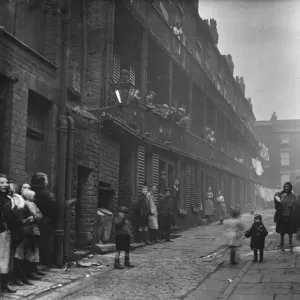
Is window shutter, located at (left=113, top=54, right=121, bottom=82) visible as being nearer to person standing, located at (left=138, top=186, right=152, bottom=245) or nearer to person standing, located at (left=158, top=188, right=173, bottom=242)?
person standing, located at (left=138, top=186, right=152, bottom=245)

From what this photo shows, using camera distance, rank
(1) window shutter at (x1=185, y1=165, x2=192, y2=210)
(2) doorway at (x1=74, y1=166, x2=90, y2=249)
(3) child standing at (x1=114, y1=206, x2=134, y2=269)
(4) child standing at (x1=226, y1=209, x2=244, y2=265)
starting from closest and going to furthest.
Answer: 1. (3) child standing at (x1=114, y1=206, x2=134, y2=269)
2. (4) child standing at (x1=226, y1=209, x2=244, y2=265)
3. (2) doorway at (x1=74, y1=166, x2=90, y2=249)
4. (1) window shutter at (x1=185, y1=165, x2=192, y2=210)

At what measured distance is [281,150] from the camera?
61.1m

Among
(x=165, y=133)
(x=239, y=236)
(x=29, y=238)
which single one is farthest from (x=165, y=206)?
(x=29, y=238)

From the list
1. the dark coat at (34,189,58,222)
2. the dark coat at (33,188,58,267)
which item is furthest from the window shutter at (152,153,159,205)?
the dark coat at (34,189,58,222)

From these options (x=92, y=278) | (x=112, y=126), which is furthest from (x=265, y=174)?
(x=92, y=278)

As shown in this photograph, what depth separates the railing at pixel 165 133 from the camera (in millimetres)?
16303

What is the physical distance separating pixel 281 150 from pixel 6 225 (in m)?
56.5

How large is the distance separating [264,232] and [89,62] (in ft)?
21.9

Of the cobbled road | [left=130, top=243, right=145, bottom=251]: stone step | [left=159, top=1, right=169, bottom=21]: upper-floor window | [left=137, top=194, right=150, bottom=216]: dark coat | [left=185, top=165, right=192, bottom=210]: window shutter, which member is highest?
[left=159, top=1, right=169, bottom=21]: upper-floor window

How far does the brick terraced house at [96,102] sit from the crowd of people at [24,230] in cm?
63

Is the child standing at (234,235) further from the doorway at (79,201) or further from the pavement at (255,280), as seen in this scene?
the doorway at (79,201)

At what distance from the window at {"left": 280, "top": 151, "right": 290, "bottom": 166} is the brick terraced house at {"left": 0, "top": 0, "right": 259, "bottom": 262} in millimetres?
37362

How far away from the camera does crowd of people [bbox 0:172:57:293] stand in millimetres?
7590

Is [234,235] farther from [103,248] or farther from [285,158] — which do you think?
[285,158]
